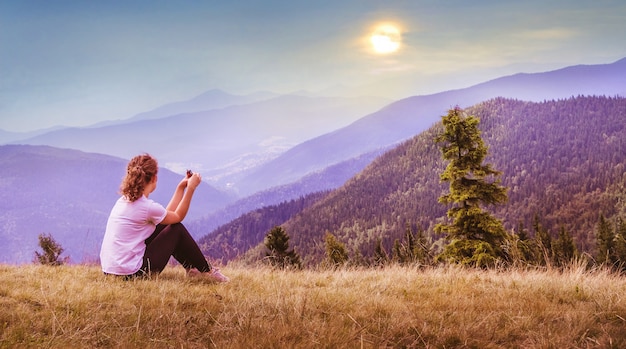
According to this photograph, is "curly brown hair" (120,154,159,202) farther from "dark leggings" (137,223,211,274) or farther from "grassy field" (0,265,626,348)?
"grassy field" (0,265,626,348)

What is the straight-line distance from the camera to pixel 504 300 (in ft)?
17.6

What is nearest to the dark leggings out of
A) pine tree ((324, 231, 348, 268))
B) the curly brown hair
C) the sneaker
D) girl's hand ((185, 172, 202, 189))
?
the sneaker

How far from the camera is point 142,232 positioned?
680cm

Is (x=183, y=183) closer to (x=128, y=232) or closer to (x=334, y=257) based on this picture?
(x=128, y=232)

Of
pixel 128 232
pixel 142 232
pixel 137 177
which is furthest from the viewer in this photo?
pixel 142 232

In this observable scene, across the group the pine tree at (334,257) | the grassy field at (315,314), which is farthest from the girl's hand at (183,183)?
the pine tree at (334,257)

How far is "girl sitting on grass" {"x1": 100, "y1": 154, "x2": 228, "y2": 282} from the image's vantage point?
6598mm

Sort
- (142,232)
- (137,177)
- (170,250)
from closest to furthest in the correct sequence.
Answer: (137,177), (142,232), (170,250)

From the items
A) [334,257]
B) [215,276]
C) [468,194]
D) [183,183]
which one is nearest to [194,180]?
[183,183]

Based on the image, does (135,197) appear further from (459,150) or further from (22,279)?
(459,150)

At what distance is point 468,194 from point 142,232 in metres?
17.2

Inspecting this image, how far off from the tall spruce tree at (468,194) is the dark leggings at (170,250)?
52.5 feet

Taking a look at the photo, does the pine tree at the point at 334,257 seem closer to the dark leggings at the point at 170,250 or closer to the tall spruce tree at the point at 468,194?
the dark leggings at the point at 170,250

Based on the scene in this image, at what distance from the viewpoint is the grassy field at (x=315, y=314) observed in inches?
147
